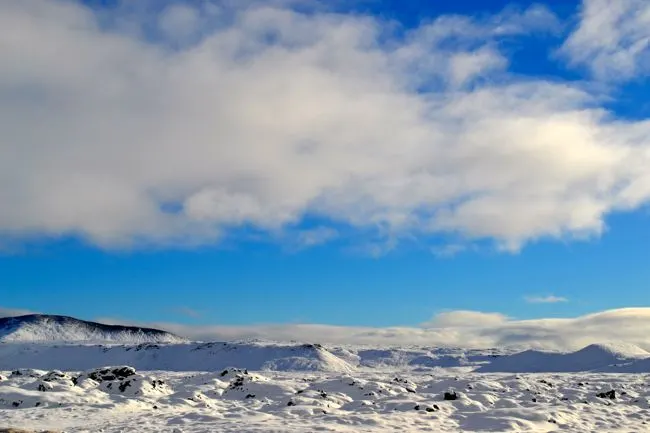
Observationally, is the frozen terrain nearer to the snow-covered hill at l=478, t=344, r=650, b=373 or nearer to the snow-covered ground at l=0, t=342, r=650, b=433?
the snow-covered ground at l=0, t=342, r=650, b=433

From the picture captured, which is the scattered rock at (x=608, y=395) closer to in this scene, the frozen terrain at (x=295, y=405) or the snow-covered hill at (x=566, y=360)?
the frozen terrain at (x=295, y=405)

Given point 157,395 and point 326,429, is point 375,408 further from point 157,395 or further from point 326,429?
→ point 157,395

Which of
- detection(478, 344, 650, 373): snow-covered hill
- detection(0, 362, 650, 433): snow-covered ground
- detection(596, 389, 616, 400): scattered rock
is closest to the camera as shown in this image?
detection(0, 362, 650, 433): snow-covered ground

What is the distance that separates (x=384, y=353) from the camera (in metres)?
148

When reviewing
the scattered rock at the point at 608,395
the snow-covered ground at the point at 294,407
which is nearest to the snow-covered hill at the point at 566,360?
the snow-covered ground at the point at 294,407

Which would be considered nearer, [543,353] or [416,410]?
[416,410]

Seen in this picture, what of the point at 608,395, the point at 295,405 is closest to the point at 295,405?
the point at 295,405

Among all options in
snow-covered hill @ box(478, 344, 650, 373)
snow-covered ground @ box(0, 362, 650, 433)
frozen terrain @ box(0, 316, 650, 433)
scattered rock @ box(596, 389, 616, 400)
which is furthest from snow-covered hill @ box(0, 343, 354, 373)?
scattered rock @ box(596, 389, 616, 400)

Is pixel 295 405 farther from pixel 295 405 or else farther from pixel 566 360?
pixel 566 360

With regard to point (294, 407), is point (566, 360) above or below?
above

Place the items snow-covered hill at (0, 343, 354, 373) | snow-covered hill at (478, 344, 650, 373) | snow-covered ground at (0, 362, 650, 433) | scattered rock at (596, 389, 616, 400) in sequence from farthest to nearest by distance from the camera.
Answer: snow-covered hill at (478, 344, 650, 373), snow-covered hill at (0, 343, 354, 373), scattered rock at (596, 389, 616, 400), snow-covered ground at (0, 362, 650, 433)

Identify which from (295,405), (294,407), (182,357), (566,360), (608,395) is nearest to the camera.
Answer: (294,407)

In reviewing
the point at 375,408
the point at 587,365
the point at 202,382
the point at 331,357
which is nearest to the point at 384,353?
the point at 331,357

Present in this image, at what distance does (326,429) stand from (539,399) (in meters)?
16.6
